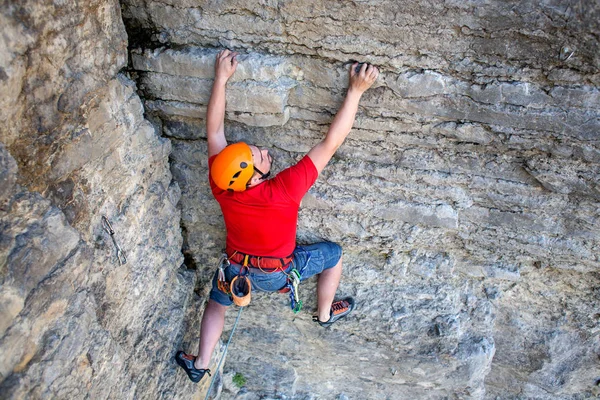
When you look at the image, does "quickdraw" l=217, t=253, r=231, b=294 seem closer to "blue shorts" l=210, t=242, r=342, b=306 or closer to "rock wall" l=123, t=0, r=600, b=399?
"blue shorts" l=210, t=242, r=342, b=306

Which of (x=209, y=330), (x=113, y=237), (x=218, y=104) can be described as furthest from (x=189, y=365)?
(x=218, y=104)

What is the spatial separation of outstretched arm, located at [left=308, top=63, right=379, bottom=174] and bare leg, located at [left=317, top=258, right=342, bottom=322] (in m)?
0.97

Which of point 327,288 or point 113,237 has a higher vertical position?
point 113,237

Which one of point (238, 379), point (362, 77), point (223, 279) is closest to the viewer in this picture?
point (362, 77)

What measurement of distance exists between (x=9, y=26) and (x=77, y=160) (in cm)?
66

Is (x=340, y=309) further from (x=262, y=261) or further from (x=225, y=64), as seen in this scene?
(x=225, y=64)

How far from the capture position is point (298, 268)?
3.30m

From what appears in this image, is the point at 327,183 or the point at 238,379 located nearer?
the point at 327,183

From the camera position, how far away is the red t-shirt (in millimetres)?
2812

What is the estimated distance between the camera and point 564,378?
12.8 ft

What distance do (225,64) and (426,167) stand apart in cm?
127

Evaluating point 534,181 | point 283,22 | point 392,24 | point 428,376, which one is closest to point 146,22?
point 283,22

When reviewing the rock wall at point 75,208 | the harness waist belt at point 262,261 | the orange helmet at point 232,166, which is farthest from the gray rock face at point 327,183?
the harness waist belt at point 262,261

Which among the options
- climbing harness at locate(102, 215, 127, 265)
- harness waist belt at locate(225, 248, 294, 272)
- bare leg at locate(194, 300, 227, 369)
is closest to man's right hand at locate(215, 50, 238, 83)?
climbing harness at locate(102, 215, 127, 265)
